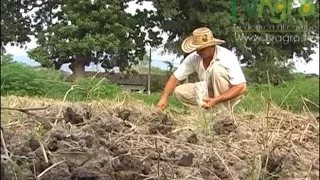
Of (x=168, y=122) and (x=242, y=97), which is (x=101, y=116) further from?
(x=242, y=97)

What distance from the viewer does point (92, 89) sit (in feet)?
4.92

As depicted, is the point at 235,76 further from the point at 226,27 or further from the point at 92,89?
the point at 226,27

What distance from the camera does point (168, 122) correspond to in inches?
62.7

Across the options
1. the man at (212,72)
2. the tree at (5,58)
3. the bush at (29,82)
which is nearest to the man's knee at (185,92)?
the man at (212,72)

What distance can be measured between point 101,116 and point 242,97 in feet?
2.93

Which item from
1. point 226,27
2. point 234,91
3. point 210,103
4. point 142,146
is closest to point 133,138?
point 142,146

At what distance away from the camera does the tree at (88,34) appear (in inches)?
79.6

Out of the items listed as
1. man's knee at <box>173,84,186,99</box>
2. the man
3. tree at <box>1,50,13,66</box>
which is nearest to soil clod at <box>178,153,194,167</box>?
tree at <box>1,50,13,66</box>

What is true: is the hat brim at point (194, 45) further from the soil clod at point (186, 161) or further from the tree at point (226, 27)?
the soil clod at point (186, 161)

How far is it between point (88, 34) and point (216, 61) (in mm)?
456

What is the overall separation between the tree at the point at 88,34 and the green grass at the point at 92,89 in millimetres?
207

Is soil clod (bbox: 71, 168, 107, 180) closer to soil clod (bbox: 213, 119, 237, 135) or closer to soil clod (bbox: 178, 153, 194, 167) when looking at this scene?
soil clod (bbox: 178, 153, 194, 167)

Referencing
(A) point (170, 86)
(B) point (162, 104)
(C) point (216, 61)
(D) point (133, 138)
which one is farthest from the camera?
(A) point (170, 86)

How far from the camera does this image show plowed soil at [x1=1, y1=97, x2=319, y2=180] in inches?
34.2
